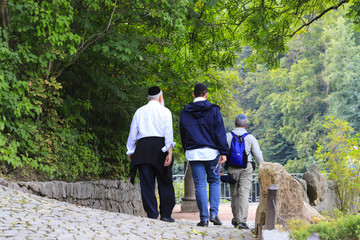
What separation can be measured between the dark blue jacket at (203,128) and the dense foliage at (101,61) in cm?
224

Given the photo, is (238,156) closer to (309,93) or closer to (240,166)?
(240,166)

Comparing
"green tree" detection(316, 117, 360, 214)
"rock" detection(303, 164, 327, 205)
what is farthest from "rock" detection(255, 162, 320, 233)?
"rock" detection(303, 164, 327, 205)

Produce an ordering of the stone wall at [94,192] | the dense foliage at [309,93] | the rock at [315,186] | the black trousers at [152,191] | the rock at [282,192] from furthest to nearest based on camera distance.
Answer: the dense foliage at [309,93] → the rock at [315,186] → the stone wall at [94,192] → the black trousers at [152,191] → the rock at [282,192]

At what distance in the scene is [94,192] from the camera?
36.3 ft

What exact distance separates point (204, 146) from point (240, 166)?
870 mm

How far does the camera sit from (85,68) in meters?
11.4

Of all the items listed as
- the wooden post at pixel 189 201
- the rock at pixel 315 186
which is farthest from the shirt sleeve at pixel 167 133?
the wooden post at pixel 189 201

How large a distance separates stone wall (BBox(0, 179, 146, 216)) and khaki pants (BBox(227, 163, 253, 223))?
2877 mm

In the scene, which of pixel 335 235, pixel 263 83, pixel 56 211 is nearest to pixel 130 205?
pixel 56 211

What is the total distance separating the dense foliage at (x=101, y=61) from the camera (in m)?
9.14

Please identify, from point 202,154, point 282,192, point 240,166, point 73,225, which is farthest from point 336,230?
point 240,166

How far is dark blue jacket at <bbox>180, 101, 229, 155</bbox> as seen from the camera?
7785 mm

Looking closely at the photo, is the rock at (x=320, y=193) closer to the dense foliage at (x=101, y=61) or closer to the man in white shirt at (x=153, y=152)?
the dense foliage at (x=101, y=61)

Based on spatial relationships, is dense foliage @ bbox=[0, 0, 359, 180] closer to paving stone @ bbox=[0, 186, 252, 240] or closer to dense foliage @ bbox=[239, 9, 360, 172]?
paving stone @ bbox=[0, 186, 252, 240]
